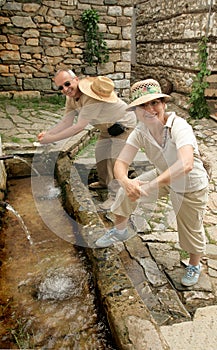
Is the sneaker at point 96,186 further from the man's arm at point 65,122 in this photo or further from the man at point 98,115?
the man's arm at point 65,122

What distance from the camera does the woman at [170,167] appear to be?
188 cm

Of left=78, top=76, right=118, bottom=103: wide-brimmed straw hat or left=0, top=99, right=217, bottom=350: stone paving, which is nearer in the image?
left=0, top=99, right=217, bottom=350: stone paving

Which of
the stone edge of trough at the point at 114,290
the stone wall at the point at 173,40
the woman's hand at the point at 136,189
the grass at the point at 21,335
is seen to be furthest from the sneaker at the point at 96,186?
the stone wall at the point at 173,40

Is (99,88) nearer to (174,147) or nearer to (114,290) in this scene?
(174,147)

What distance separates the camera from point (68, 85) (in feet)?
9.64

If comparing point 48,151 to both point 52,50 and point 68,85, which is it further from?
point 52,50

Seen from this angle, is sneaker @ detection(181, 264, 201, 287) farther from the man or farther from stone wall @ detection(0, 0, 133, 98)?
stone wall @ detection(0, 0, 133, 98)

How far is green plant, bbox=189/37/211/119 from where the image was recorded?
21.2 ft

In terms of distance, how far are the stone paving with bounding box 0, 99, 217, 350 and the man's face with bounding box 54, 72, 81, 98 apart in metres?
1.09

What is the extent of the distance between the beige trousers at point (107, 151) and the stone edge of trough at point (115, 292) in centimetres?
82

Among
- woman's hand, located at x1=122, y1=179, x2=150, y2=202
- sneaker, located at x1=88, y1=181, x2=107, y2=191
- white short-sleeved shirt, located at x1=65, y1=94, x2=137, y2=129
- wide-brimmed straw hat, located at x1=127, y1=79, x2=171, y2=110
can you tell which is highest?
wide-brimmed straw hat, located at x1=127, y1=79, x2=171, y2=110

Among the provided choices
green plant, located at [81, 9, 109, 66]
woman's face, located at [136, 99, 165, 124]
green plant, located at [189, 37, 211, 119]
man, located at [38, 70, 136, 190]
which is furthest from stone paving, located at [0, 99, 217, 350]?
green plant, located at [81, 9, 109, 66]

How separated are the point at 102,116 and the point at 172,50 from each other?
6.24 m

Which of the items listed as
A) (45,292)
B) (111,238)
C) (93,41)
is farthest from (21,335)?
(93,41)
